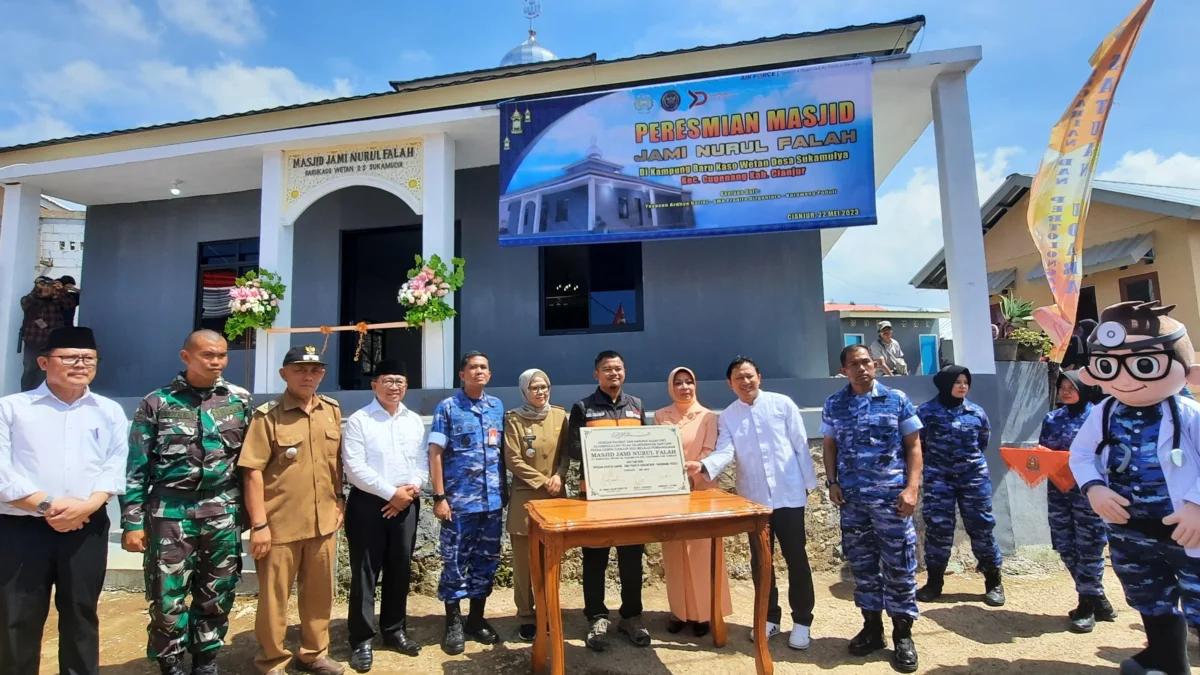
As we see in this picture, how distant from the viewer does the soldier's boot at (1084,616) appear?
391 cm

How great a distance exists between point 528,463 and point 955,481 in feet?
10.5

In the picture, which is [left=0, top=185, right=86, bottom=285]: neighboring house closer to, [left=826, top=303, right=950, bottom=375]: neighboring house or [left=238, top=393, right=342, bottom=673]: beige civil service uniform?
[left=238, top=393, right=342, bottom=673]: beige civil service uniform

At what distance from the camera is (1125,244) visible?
10.3m

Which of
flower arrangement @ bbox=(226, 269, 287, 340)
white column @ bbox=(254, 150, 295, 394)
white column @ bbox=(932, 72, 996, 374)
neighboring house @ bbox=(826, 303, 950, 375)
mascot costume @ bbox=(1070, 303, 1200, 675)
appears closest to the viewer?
mascot costume @ bbox=(1070, 303, 1200, 675)

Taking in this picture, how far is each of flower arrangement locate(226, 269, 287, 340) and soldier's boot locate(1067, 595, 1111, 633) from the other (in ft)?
23.2

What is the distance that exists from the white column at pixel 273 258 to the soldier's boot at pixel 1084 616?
680cm

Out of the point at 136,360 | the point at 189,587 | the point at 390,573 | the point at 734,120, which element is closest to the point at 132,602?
the point at 189,587

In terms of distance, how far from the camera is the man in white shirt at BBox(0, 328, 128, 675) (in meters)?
2.76

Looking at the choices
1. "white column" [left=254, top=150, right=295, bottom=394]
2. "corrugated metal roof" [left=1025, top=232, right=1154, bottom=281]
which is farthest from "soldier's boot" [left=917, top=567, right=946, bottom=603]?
"corrugated metal roof" [left=1025, top=232, right=1154, bottom=281]

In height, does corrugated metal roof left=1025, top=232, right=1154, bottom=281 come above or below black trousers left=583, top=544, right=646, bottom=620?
above

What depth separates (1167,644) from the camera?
2.91 meters

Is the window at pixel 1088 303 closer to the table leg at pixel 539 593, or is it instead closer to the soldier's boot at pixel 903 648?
the soldier's boot at pixel 903 648

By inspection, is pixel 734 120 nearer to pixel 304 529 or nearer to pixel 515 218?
pixel 515 218

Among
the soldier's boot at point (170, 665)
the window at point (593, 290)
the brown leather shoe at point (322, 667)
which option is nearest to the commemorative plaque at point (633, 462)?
the brown leather shoe at point (322, 667)
